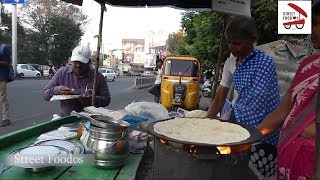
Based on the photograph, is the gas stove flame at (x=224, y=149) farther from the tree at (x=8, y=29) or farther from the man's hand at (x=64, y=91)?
the tree at (x=8, y=29)

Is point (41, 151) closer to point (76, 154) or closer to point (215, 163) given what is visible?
point (76, 154)

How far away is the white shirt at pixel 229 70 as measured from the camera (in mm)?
2717

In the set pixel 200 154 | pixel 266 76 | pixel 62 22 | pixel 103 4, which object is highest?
pixel 62 22

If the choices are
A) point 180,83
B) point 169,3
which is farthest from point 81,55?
point 180,83

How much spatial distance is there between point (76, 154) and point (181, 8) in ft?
8.45

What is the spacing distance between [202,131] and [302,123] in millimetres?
503

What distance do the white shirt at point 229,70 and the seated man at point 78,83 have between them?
52.0 inches

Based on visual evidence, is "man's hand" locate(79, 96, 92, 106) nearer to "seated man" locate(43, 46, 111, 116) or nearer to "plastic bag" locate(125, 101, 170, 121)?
"seated man" locate(43, 46, 111, 116)

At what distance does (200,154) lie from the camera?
1437 millimetres

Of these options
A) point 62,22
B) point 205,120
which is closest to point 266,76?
point 205,120

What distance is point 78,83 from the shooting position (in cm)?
356

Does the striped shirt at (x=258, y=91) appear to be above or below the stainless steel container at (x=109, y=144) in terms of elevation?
above

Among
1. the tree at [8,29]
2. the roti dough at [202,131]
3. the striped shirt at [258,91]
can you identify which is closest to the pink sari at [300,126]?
the roti dough at [202,131]

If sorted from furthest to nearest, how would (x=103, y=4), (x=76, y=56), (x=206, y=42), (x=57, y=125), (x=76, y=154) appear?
(x=206, y=42)
(x=103, y=4)
(x=76, y=56)
(x=57, y=125)
(x=76, y=154)
